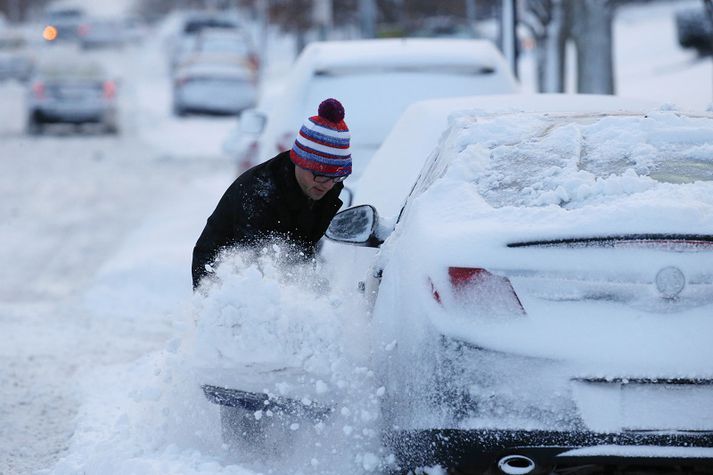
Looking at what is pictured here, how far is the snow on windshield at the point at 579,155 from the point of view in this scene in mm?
4164

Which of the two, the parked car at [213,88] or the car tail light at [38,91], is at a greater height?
the car tail light at [38,91]

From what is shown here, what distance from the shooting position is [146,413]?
5480 mm

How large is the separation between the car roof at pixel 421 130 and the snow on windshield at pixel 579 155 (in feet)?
1.79

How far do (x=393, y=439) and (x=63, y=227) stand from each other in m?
9.63

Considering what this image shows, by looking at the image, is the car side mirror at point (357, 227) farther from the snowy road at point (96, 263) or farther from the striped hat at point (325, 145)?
the snowy road at point (96, 263)

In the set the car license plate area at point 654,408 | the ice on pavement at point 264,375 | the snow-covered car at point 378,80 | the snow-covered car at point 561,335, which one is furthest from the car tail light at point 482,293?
the snow-covered car at point 378,80

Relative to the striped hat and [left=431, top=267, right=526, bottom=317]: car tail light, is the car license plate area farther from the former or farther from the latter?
the striped hat

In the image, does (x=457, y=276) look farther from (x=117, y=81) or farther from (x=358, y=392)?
(x=117, y=81)

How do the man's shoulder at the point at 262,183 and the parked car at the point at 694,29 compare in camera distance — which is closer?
the man's shoulder at the point at 262,183

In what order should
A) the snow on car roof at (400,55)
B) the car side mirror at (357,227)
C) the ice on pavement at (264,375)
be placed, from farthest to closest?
the snow on car roof at (400,55) → the car side mirror at (357,227) → the ice on pavement at (264,375)

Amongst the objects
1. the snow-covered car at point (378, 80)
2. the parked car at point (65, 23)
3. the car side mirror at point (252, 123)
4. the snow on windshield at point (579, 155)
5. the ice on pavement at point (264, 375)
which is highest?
the snow on windshield at point (579, 155)

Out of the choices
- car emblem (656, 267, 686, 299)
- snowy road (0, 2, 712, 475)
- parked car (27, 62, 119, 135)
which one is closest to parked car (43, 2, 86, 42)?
parked car (27, 62, 119, 135)

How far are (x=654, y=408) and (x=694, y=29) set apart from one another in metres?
18.8

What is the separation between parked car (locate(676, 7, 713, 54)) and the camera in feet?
69.3
